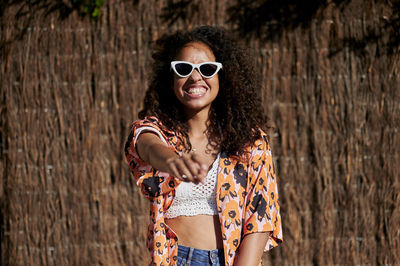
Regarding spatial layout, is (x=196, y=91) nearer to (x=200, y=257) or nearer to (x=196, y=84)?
(x=196, y=84)

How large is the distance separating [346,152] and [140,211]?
5.94ft

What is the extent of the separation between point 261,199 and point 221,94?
1.83 feet

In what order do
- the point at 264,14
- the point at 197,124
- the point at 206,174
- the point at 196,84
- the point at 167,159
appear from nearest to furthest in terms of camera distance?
the point at 167,159
the point at 206,174
the point at 196,84
the point at 197,124
the point at 264,14

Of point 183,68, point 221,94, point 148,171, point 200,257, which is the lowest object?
point 200,257

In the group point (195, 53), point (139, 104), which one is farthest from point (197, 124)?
point (139, 104)

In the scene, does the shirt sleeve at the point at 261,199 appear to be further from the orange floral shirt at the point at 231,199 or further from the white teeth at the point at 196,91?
the white teeth at the point at 196,91

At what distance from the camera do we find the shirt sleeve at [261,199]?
196cm

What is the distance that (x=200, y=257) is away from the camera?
6.47ft

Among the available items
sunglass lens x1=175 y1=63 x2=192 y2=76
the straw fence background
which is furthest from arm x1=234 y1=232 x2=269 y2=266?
the straw fence background

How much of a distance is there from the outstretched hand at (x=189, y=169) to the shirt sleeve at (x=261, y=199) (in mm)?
508

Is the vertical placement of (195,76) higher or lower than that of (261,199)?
higher

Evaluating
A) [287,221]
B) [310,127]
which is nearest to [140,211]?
[287,221]

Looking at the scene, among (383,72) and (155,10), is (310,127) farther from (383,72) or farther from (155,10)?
(155,10)

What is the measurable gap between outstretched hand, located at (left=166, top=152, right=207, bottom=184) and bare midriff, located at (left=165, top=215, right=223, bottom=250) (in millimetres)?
494
